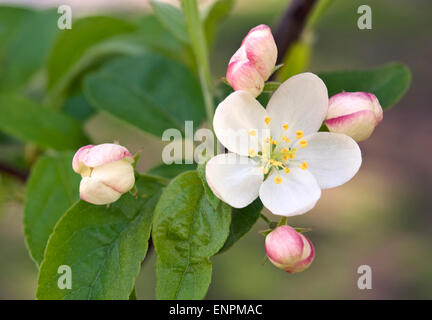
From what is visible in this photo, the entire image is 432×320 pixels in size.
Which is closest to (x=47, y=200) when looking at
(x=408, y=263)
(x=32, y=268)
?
(x=32, y=268)

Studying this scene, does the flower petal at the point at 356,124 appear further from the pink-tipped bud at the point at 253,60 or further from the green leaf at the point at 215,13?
the green leaf at the point at 215,13

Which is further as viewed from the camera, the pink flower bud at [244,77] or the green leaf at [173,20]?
the green leaf at [173,20]

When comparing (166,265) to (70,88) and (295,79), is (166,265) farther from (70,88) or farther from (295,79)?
(70,88)

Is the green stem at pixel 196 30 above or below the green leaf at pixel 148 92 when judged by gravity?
below

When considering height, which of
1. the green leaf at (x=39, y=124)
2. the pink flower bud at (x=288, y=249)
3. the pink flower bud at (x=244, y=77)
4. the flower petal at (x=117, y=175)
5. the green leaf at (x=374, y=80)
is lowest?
the pink flower bud at (x=288, y=249)

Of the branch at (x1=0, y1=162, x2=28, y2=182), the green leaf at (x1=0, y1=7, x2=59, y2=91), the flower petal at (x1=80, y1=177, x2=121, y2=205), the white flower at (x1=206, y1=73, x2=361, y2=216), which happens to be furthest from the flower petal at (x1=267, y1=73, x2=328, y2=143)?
the green leaf at (x1=0, y1=7, x2=59, y2=91)

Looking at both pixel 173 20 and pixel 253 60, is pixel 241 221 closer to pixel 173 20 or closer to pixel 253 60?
pixel 253 60

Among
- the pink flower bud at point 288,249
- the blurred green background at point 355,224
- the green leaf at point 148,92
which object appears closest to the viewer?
the pink flower bud at point 288,249

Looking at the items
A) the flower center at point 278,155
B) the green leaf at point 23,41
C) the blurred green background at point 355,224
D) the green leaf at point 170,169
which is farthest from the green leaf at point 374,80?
the blurred green background at point 355,224

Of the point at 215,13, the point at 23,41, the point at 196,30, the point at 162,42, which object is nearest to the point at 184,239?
the point at 196,30
